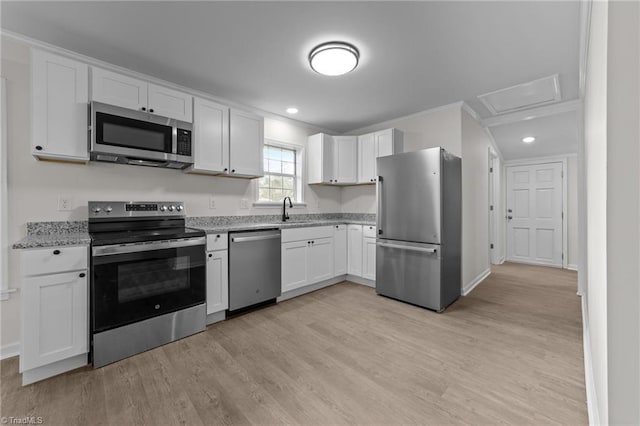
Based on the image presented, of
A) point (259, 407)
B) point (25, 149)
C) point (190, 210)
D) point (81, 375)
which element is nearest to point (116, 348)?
point (81, 375)

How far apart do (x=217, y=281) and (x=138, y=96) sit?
6.12 feet

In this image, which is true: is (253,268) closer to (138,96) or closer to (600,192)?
(138,96)

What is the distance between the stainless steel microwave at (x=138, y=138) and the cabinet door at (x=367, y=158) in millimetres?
2477

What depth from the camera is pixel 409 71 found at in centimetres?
275

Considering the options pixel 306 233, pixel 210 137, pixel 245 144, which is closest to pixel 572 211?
pixel 306 233

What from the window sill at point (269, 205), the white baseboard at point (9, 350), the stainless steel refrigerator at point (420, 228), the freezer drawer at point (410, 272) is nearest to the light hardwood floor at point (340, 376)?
the white baseboard at point (9, 350)

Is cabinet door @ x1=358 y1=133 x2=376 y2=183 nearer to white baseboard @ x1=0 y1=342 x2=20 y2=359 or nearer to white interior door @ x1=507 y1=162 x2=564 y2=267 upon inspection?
white interior door @ x1=507 y1=162 x2=564 y2=267

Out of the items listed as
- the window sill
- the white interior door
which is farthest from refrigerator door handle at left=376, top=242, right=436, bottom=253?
A: the white interior door

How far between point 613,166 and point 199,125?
308 centimetres

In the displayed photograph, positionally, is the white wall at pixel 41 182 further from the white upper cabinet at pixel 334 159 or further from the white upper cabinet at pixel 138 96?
the white upper cabinet at pixel 334 159

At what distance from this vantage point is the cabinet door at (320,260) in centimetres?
369

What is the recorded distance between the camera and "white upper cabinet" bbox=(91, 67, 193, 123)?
7.59 feet

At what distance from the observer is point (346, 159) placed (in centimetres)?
438

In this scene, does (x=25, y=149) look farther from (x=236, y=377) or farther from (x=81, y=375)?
(x=236, y=377)
